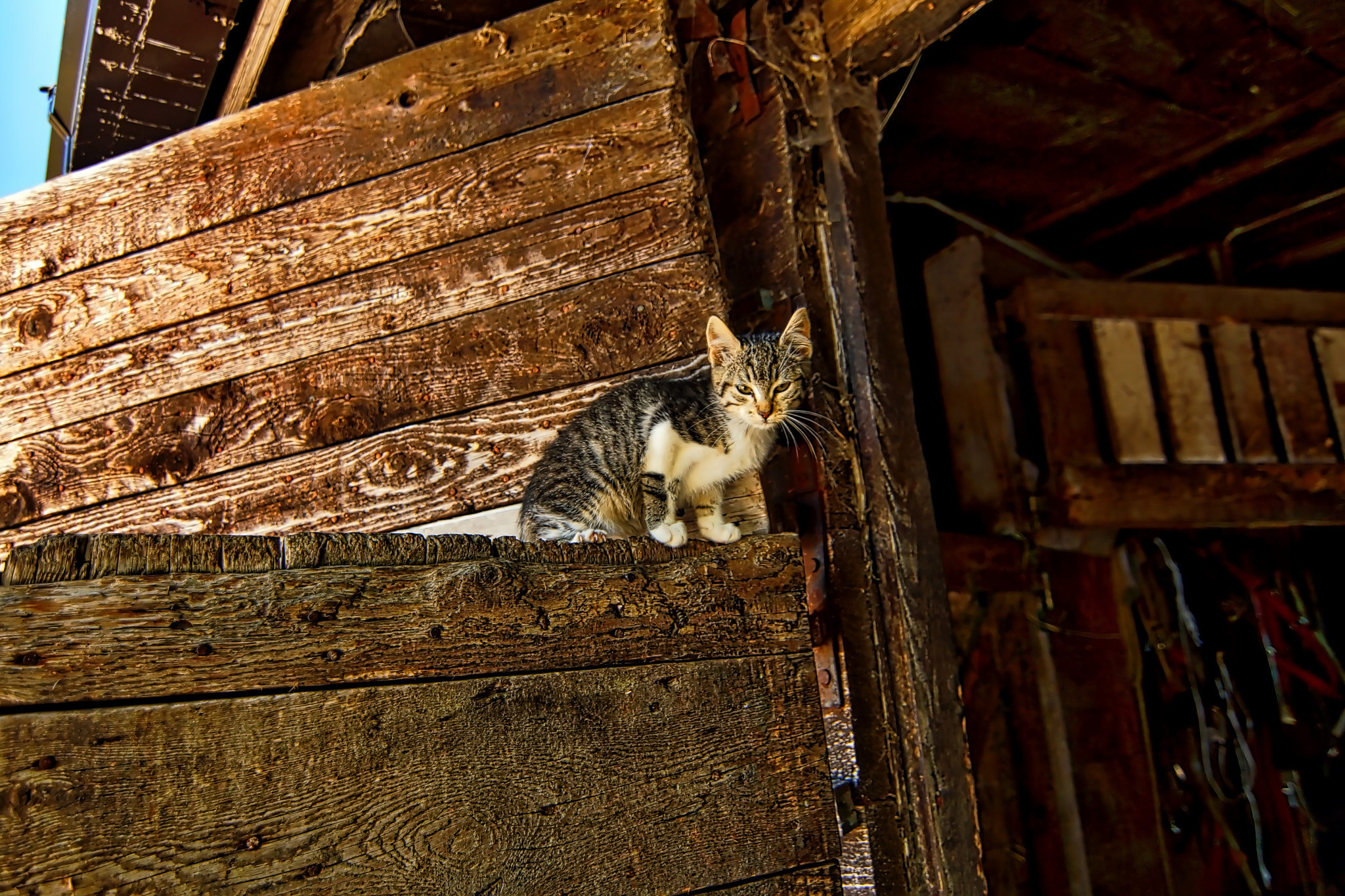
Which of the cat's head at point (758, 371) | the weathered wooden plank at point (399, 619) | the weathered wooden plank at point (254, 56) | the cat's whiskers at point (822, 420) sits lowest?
the weathered wooden plank at point (399, 619)

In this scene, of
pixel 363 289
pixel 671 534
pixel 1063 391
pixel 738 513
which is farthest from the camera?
pixel 1063 391

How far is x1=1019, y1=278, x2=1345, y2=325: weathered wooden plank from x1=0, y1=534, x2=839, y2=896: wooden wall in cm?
204

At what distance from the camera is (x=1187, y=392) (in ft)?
9.64

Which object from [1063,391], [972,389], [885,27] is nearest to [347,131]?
Result: [885,27]

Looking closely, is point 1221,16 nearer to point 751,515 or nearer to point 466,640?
point 751,515

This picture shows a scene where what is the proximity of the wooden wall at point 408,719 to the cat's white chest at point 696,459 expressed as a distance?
14.5 inches

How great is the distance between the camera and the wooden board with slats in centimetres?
278

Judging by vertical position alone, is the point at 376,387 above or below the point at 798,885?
above

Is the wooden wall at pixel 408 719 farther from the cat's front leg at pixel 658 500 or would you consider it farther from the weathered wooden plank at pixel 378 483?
the weathered wooden plank at pixel 378 483

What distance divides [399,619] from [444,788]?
0.24 meters

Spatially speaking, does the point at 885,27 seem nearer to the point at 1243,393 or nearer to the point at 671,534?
the point at 671,534

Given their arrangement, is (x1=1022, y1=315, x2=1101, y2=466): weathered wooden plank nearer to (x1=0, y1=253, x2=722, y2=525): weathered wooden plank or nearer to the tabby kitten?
the tabby kitten

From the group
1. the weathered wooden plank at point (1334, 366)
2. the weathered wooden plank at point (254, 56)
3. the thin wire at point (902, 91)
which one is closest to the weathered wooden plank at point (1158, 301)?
the weathered wooden plank at point (1334, 366)

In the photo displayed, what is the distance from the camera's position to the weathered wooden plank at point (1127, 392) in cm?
286
